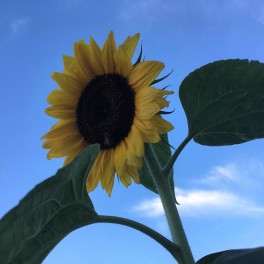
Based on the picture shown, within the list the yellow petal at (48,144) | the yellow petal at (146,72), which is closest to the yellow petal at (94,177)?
the yellow petal at (48,144)

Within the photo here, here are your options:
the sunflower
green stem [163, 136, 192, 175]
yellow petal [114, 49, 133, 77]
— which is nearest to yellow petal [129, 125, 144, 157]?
the sunflower

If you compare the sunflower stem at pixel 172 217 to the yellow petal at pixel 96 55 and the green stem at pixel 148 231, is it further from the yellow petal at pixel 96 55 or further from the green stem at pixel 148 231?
the yellow petal at pixel 96 55

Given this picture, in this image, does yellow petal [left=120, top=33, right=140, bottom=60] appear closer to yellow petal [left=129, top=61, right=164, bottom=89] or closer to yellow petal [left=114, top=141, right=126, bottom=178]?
yellow petal [left=129, top=61, right=164, bottom=89]

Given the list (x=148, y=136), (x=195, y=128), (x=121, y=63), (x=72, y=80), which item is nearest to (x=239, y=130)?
(x=195, y=128)

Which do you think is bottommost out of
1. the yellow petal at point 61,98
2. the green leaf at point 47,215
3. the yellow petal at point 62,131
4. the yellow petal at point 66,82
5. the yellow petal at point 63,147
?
the green leaf at point 47,215

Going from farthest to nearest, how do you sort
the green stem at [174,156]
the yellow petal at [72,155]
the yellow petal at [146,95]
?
the yellow petal at [72,155]
the yellow petal at [146,95]
the green stem at [174,156]

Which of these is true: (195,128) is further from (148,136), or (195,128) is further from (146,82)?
(146,82)

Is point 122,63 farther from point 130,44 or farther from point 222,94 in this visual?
point 222,94

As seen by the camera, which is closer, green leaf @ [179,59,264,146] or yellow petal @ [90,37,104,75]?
green leaf @ [179,59,264,146]
